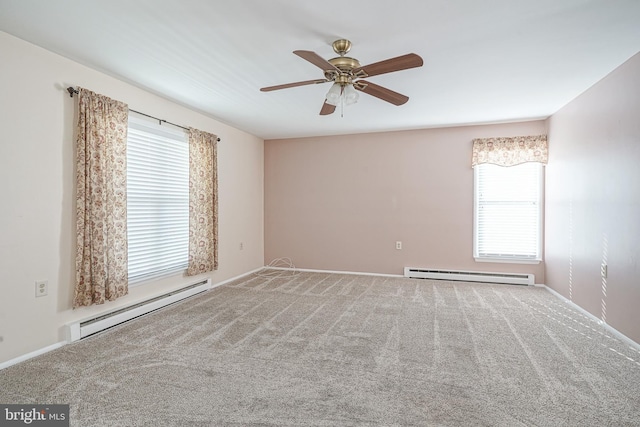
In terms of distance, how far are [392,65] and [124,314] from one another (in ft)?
10.7

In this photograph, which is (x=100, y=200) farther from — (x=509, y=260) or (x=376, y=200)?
(x=509, y=260)

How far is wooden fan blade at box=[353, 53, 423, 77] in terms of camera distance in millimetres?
2018

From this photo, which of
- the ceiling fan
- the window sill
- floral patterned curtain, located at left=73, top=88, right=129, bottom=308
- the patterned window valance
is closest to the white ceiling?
the ceiling fan

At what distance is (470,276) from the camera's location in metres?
4.86

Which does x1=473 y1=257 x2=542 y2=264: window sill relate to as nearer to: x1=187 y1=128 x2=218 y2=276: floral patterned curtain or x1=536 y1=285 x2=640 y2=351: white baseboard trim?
x1=536 y1=285 x2=640 y2=351: white baseboard trim

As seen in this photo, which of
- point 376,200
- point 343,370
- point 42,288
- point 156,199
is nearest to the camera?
point 343,370

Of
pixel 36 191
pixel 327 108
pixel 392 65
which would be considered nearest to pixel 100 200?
pixel 36 191

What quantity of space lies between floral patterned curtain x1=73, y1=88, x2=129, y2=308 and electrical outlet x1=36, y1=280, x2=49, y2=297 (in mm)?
207

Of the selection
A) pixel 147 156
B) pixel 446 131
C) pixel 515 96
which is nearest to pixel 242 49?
pixel 147 156

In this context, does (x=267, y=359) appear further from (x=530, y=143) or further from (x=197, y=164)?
(x=530, y=143)

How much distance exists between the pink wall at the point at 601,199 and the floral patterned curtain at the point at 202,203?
4.43 m

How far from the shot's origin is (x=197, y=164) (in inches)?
165

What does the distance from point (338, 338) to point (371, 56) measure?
2407 millimetres

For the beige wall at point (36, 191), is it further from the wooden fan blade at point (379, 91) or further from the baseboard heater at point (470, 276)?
the baseboard heater at point (470, 276)
